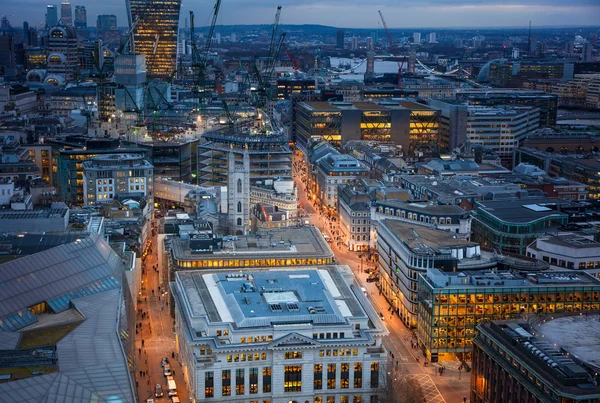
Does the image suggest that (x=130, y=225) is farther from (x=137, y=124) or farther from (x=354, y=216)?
(x=137, y=124)

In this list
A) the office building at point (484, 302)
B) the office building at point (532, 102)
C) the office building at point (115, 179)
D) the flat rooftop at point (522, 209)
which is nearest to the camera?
the office building at point (484, 302)

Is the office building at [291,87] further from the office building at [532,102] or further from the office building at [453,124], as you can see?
the office building at [453,124]

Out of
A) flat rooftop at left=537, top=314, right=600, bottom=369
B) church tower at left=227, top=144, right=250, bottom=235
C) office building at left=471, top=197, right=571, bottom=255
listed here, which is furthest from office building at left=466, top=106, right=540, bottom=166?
flat rooftop at left=537, top=314, right=600, bottom=369

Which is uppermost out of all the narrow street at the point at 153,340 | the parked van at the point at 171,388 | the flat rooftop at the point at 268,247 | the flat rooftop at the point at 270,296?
the flat rooftop at the point at 268,247

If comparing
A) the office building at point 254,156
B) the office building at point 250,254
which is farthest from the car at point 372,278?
the office building at point 254,156

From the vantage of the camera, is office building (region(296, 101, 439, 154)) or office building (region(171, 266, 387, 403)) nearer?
office building (region(171, 266, 387, 403))

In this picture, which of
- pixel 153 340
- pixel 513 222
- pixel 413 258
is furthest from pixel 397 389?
pixel 513 222

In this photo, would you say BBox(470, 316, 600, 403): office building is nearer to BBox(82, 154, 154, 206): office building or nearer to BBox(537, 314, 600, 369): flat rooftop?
→ BBox(537, 314, 600, 369): flat rooftop
